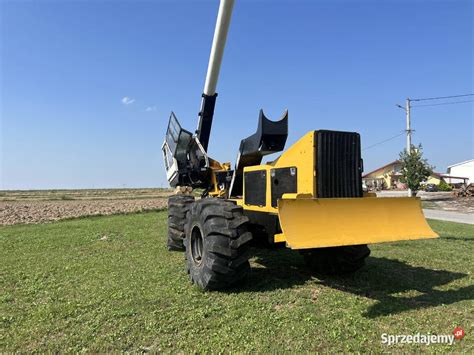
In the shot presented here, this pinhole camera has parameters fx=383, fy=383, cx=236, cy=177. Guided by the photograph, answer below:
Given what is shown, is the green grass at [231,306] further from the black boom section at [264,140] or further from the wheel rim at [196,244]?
the black boom section at [264,140]

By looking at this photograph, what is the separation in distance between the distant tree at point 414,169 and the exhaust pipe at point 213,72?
2595 cm

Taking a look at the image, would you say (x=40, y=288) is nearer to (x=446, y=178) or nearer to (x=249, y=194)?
(x=249, y=194)

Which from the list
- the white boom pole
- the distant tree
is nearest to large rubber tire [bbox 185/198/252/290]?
Answer: the white boom pole

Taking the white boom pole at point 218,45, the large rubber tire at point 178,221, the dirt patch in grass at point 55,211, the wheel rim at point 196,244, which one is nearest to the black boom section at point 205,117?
the white boom pole at point 218,45

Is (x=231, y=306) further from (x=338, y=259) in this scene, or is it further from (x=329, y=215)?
(x=338, y=259)

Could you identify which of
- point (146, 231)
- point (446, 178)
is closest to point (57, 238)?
point (146, 231)

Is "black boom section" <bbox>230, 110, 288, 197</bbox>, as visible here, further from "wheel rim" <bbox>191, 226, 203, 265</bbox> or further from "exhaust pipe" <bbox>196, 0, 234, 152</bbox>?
"exhaust pipe" <bbox>196, 0, 234, 152</bbox>

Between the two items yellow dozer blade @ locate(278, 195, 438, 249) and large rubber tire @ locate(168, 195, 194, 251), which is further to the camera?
large rubber tire @ locate(168, 195, 194, 251)

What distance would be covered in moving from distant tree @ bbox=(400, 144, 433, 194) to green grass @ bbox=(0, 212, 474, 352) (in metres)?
24.7

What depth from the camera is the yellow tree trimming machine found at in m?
4.95

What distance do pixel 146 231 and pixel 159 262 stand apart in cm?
583

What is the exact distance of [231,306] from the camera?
5098mm

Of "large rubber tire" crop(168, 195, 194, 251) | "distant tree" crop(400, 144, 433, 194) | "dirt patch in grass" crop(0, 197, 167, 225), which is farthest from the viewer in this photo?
"distant tree" crop(400, 144, 433, 194)

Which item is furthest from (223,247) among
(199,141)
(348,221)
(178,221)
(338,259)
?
(199,141)
